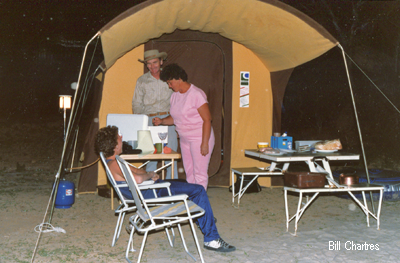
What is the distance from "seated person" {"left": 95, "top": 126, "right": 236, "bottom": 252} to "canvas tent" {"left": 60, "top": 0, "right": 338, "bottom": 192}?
1223 millimetres

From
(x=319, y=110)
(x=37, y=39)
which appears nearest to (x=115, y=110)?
(x=319, y=110)

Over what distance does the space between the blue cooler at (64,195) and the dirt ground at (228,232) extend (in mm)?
96

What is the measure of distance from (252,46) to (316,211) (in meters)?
2.47

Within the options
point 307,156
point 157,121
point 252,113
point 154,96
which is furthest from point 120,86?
point 307,156

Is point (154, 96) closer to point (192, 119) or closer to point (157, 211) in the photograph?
point (192, 119)

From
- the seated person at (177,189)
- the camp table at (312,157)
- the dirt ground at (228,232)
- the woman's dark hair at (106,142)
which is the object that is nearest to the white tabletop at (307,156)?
the camp table at (312,157)

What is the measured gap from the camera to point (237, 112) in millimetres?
6285

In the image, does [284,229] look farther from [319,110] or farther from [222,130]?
[319,110]

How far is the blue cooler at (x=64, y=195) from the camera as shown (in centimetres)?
486

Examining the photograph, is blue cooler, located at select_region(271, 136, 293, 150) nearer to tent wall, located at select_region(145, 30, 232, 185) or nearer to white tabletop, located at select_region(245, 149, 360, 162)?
white tabletop, located at select_region(245, 149, 360, 162)

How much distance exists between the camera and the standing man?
524 cm

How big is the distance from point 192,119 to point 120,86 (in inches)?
73.9

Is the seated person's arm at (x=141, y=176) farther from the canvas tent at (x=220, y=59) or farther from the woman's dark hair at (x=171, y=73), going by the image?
the canvas tent at (x=220, y=59)

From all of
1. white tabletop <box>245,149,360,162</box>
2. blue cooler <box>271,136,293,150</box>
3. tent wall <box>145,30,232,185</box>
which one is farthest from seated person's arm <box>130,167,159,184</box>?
tent wall <box>145,30,232,185</box>
